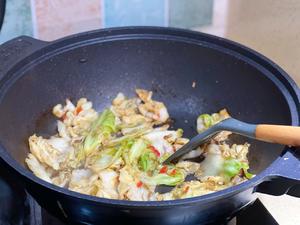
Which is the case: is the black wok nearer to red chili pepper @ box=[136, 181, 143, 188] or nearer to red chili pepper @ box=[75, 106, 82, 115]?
red chili pepper @ box=[75, 106, 82, 115]

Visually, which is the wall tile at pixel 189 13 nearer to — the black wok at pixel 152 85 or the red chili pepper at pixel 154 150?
the black wok at pixel 152 85

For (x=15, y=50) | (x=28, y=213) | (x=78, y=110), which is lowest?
(x=28, y=213)

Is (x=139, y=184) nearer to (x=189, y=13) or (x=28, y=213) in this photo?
(x=28, y=213)

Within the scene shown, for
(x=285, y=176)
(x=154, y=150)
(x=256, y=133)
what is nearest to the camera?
(x=285, y=176)

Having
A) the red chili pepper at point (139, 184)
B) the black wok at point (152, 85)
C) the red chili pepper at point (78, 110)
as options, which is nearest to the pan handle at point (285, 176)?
the black wok at point (152, 85)

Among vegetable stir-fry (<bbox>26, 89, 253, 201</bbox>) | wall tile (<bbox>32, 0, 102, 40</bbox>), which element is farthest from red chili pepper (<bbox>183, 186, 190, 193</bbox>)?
wall tile (<bbox>32, 0, 102, 40</bbox>)

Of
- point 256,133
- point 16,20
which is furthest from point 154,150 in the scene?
point 16,20

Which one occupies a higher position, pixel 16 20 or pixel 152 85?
pixel 16 20
